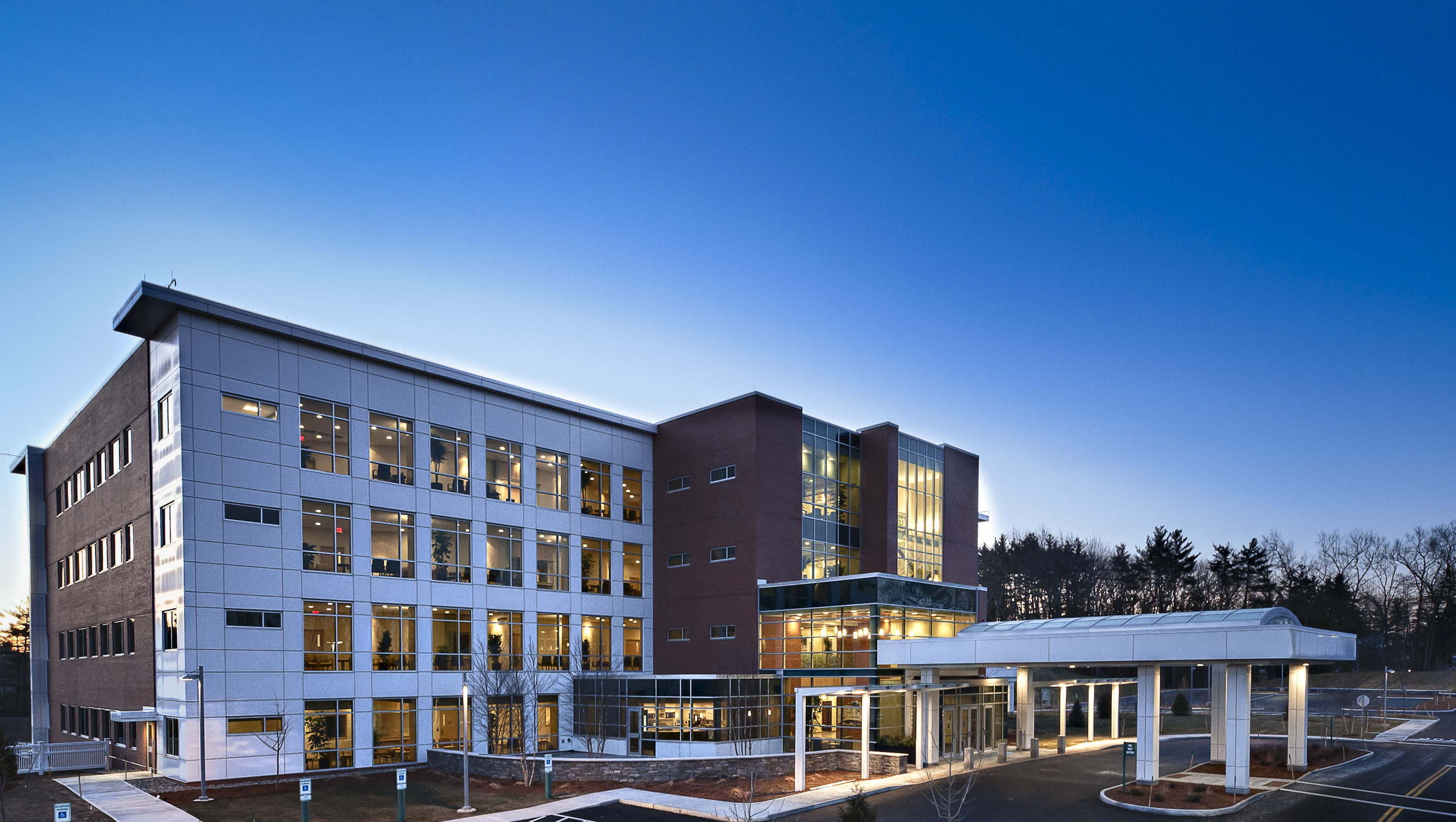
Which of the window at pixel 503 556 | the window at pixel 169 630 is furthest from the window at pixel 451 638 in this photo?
the window at pixel 169 630

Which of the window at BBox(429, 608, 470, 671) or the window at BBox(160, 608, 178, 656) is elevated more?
the window at BBox(160, 608, 178, 656)

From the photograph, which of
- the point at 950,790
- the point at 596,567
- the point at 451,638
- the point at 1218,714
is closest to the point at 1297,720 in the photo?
the point at 1218,714

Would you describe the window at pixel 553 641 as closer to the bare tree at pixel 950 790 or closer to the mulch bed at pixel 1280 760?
the bare tree at pixel 950 790

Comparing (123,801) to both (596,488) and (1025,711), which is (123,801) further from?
(1025,711)

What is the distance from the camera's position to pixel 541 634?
42.2 metres

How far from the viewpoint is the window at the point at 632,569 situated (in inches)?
1813

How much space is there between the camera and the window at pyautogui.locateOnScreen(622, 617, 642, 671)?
1790 inches

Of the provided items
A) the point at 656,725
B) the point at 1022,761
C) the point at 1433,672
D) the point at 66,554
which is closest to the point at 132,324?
the point at 66,554

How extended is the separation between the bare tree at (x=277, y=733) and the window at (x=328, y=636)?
5.58 ft

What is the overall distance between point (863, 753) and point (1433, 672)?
8302 centimetres

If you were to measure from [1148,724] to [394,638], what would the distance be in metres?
28.0

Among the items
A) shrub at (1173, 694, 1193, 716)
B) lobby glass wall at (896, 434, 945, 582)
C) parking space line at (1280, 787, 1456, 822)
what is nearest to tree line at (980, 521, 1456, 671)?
shrub at (1173, 694, 1193, 716)

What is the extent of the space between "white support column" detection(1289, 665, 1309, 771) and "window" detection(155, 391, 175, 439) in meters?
42.1

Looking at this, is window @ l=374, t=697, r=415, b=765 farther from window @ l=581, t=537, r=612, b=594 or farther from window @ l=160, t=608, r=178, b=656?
window @ l=581, t=537, r=612, b=594
